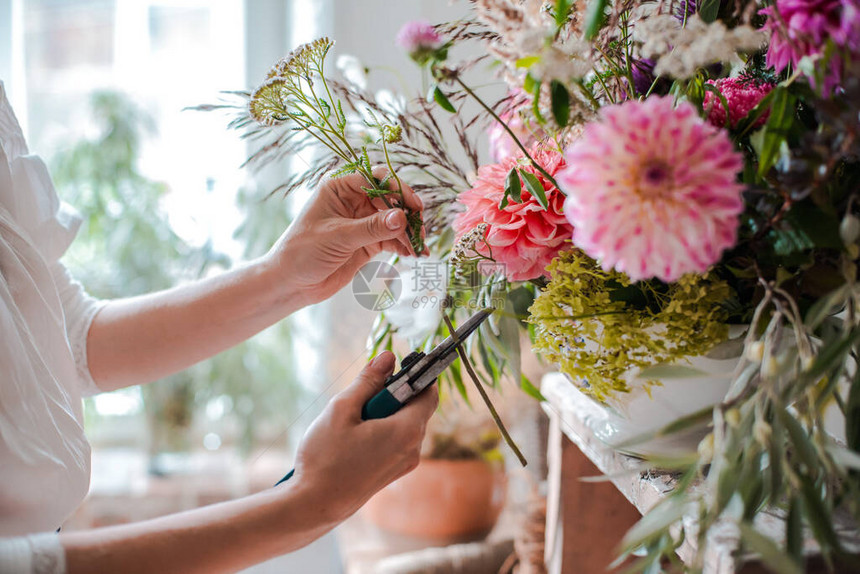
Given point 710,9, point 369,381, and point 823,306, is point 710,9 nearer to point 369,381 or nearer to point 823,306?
point 823,306

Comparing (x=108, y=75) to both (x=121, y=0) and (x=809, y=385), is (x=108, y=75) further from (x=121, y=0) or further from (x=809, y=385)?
(x=809, y=385)

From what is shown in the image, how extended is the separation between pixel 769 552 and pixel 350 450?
0.30m

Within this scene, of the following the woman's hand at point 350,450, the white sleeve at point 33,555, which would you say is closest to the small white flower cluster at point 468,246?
the woman's hand at point 350,450

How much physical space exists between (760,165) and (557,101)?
0.40 feet

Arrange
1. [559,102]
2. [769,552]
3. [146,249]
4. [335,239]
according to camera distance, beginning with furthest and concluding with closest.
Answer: [146,249]
[335,239]
[559,102]
[769,552]

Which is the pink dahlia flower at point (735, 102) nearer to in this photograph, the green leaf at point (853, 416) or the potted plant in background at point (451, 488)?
the green leaf at point (853, 416)

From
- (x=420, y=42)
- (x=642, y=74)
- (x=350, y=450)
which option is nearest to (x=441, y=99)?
(x=420, y=42)

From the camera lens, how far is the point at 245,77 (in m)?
1.86

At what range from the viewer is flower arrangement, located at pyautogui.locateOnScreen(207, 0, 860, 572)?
0.33 meters

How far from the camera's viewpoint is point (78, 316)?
771 millimetres

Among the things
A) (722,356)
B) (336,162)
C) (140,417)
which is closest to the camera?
(722,356)

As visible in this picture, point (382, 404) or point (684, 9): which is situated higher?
point (684, 9)

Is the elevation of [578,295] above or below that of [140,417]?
above

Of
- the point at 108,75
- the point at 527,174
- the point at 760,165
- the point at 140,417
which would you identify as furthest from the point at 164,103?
the point at 760,165
